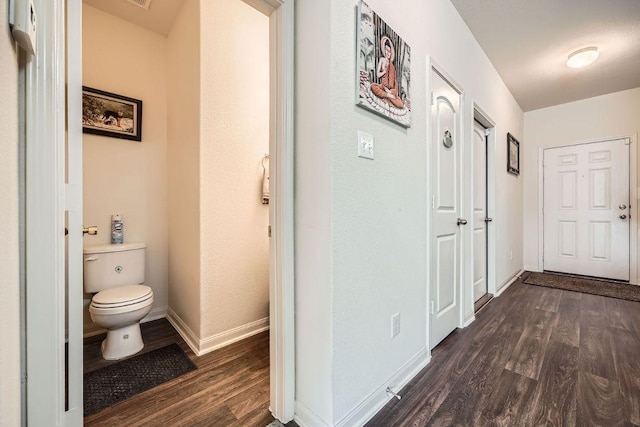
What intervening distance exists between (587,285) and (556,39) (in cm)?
299

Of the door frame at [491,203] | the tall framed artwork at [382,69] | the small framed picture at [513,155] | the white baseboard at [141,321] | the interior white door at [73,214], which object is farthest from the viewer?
the small framed picture at [513,155]

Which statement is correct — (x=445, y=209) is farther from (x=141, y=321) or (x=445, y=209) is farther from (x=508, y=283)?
(x=141, y=321)

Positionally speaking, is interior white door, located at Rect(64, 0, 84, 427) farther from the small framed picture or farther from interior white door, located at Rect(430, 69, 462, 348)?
the small framed picture

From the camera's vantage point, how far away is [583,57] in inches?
106

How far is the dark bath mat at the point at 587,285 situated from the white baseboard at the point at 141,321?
437cm

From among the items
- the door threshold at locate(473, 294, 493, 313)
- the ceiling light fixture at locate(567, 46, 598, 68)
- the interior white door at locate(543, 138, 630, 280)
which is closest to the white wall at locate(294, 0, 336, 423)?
the door threshold at locate(473, 294, 493, 313)

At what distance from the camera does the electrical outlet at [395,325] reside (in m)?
1.43

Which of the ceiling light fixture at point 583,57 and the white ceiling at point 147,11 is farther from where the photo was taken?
the ceiling light fixture at point 583,57

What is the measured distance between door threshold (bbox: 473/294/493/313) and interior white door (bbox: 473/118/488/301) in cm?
3

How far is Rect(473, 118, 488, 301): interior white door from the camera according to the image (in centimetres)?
271

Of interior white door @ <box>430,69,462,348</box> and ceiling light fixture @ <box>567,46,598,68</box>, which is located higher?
ceiling light fixture @ <box>567,46,598,68</box>

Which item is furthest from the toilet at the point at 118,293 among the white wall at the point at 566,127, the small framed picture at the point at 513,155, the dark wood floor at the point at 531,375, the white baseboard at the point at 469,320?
the white wall at the point at 566,127

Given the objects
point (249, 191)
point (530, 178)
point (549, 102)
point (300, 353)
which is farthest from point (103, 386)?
point (549, 102)

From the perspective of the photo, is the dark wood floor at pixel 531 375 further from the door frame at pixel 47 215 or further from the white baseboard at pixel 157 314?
the white baseboard at pixel 157 314
